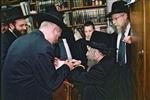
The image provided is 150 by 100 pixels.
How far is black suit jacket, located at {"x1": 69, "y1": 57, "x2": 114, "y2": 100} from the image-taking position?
3.78m

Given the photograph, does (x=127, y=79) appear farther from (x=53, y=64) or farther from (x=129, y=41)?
(x=53, y=64)

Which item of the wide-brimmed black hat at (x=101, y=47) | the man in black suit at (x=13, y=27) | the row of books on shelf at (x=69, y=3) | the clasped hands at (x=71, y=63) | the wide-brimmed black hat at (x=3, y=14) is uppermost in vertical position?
the row of books on shelf at (x=69, y=3)

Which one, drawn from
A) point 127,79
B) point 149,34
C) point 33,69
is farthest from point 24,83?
point 149,34

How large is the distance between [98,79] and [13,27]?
102 centimetres

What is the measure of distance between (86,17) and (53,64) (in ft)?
1.93

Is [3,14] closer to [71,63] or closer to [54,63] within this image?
[54,63]

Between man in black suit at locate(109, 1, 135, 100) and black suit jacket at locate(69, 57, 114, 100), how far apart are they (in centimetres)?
9

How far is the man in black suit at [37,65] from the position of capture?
3.70 meters

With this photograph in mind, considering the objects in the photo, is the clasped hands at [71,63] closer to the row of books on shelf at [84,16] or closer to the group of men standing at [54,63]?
the group of men standing at [54,63]

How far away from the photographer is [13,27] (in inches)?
149

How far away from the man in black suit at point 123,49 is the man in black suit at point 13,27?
0.91 meters

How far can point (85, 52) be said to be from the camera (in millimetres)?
3793

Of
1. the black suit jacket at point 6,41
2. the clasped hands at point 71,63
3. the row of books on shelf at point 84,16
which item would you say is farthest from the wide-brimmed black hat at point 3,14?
the clasped hands at point 71,63

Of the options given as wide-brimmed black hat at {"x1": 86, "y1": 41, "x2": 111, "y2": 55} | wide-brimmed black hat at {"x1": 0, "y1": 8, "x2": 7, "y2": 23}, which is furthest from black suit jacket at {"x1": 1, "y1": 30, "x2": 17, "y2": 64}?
wide-brimmed black hat at {"x1": 86, "y1": 41, "x2": 111, "y2": 55}
